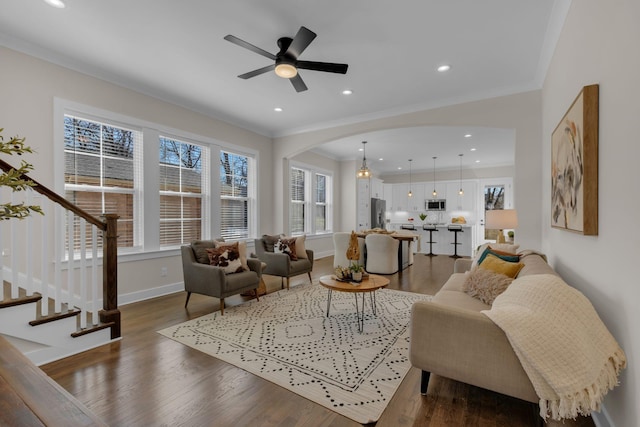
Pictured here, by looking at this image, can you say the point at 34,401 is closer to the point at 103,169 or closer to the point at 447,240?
the point at 103,169

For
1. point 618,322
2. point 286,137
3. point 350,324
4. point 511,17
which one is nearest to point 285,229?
point 286,137

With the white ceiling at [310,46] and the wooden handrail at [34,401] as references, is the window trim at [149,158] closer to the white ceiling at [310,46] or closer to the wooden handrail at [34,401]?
the white ceiling at [310,46]

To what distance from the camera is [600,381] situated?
1442 mm

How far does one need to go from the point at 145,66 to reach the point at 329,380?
387cm

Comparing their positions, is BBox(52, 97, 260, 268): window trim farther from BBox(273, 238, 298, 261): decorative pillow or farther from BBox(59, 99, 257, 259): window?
BBox(273, 238, 298, 261): decorative pillow

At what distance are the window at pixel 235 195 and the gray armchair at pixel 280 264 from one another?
83 centimetres

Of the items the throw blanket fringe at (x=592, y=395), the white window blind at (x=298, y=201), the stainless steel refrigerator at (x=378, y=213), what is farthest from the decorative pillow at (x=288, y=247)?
the stainless steel refrigerator at (x=378, y=213)

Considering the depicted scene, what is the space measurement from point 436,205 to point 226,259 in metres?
8.39

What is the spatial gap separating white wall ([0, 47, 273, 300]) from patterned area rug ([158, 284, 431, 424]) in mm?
1389

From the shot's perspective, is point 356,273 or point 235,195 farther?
point 235,195

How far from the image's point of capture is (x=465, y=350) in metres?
1.78

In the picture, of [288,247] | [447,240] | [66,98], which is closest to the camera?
[66,98]

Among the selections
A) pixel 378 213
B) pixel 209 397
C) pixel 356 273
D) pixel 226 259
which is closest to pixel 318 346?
pixel 356 273

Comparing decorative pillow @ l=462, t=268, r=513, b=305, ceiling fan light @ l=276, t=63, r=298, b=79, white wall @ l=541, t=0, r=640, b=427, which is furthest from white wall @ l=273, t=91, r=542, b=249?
ceiling fan light @ l=276, t=63, r=298, b=79
